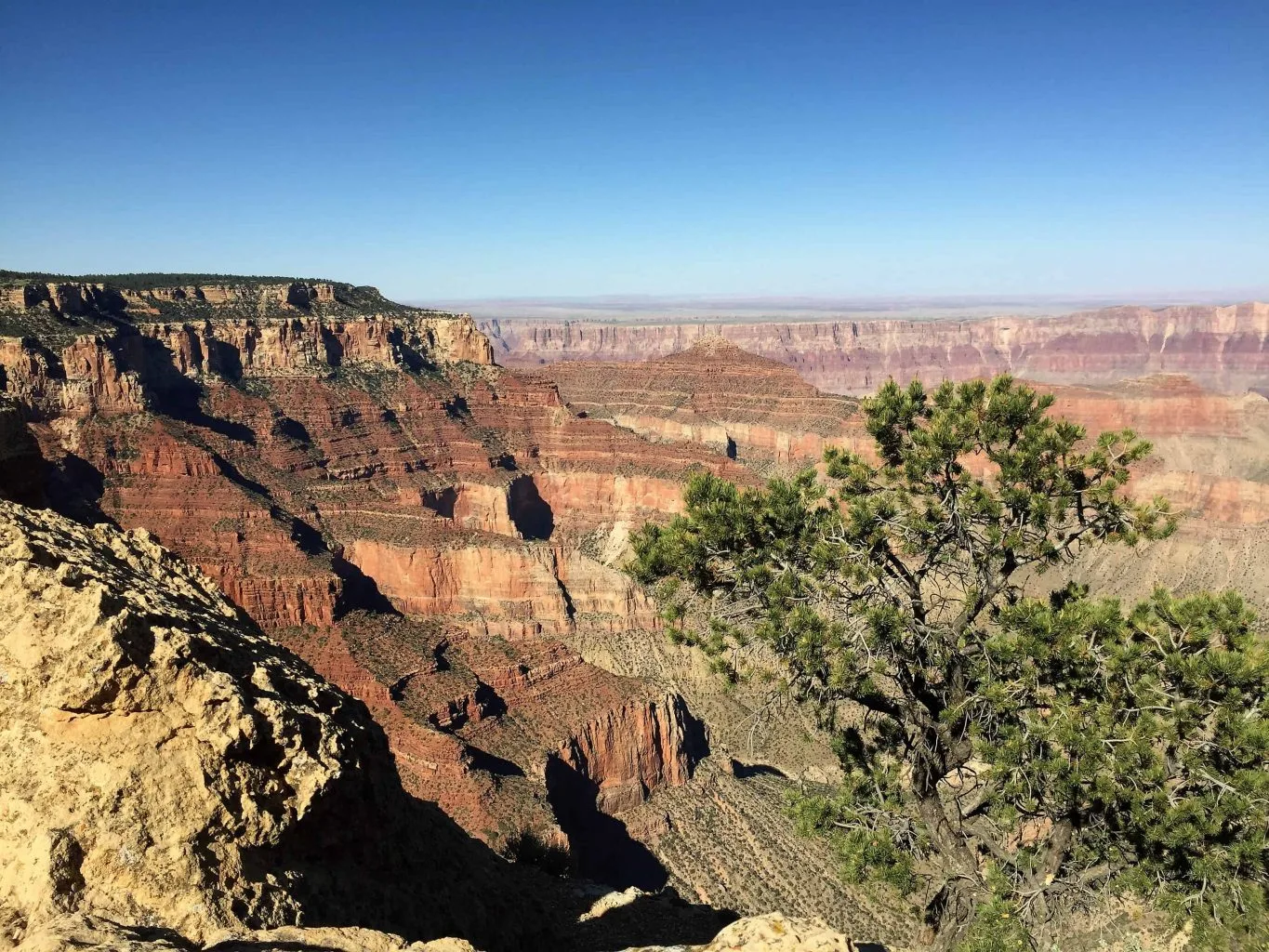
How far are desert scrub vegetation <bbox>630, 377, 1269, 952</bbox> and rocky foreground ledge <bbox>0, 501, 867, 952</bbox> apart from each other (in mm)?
6046

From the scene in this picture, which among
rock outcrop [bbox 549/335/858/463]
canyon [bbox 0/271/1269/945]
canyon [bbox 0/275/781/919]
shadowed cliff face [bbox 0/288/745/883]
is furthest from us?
rock outcrop [bbox 549/335/858/463]

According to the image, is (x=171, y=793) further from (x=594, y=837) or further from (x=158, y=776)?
(x=594, y=837)

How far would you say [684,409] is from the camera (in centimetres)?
14225

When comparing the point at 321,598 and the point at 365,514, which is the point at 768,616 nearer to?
the point at 321,598

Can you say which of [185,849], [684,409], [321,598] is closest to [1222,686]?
[185,849]

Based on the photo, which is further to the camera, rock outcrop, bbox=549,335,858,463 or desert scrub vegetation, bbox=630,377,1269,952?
rock outcrop, bbox=549,335,858,463

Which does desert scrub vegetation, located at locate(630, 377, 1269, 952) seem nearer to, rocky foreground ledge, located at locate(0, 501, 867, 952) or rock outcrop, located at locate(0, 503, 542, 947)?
rocky foreground ledge, located at locate(0, 501, 867, 952)

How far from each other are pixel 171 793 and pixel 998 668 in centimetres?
1247

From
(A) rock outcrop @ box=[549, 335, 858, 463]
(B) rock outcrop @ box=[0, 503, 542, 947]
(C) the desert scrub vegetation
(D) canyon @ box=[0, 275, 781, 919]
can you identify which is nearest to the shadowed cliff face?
(D) canyon @ box=[0, 275, 781, 919]

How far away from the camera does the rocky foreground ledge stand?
8.41m

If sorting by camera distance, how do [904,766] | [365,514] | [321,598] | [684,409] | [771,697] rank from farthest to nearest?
[684,409] → [365,514] → [321,598] → [904,766] → [771,697]

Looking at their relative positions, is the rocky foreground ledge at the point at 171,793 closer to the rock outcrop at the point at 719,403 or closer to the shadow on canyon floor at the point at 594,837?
the shadow on canyon floor at the point at 594,837

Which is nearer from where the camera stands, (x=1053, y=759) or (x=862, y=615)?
(x=1053, y=759)

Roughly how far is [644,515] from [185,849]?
83241mm
